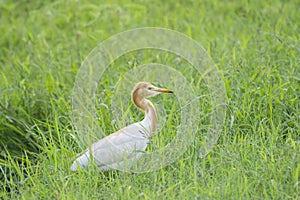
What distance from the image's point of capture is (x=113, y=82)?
5195 millimetres

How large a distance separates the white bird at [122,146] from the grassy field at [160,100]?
0.08 metres

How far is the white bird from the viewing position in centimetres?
384

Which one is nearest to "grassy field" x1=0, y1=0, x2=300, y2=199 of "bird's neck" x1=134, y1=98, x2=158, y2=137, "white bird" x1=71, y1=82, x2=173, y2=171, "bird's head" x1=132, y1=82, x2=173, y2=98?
"white bird" x1=71, y1=82, x2=173, y2=171

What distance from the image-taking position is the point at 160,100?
473 cm

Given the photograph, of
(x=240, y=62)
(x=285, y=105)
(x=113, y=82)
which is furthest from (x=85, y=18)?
(x=285, y=105)

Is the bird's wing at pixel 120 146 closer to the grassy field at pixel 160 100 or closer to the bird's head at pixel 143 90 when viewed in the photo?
the grassy field at pixel 160 100

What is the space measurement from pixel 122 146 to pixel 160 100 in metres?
0.96

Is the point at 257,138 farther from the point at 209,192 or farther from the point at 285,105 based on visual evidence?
the point at 209,192

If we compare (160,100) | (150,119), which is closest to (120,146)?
(150,119)

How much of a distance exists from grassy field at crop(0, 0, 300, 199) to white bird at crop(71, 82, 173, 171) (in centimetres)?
8

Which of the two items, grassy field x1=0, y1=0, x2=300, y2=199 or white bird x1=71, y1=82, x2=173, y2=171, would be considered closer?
grassy field x1=0, y1=0, x2=300, y2=199

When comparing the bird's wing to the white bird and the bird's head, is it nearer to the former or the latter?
the white bird

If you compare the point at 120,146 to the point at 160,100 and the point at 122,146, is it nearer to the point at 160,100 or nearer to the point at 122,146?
the point at 122,146

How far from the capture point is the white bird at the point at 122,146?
3842 millimetres
